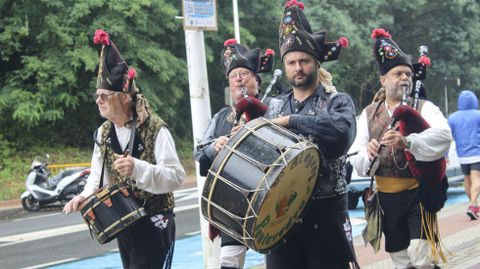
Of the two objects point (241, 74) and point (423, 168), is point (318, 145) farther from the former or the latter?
point (241, 74)

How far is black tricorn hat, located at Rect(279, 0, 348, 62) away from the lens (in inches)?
179

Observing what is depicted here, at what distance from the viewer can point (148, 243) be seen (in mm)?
4984

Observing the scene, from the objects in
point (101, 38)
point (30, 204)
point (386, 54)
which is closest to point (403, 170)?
point (386, 54)

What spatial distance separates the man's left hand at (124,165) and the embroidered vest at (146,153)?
0.86ft

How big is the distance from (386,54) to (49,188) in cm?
1401

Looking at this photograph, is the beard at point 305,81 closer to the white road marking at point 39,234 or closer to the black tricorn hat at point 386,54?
the black tricorn hat at point 386,54

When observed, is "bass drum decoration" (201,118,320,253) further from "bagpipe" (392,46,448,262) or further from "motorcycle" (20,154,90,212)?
"motorcycle" (20,154,90,212)

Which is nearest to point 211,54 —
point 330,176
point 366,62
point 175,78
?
point 175,78

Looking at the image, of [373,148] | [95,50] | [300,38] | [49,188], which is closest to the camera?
[300,38]

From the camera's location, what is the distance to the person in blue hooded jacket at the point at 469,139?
1149 centimetres

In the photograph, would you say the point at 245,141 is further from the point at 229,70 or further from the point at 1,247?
the point at 1,247

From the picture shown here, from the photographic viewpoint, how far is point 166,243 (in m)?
5.07

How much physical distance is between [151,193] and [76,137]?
22482 millimetres

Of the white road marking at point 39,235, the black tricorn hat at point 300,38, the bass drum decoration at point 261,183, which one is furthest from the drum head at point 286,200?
the white road marking at point 39,235
